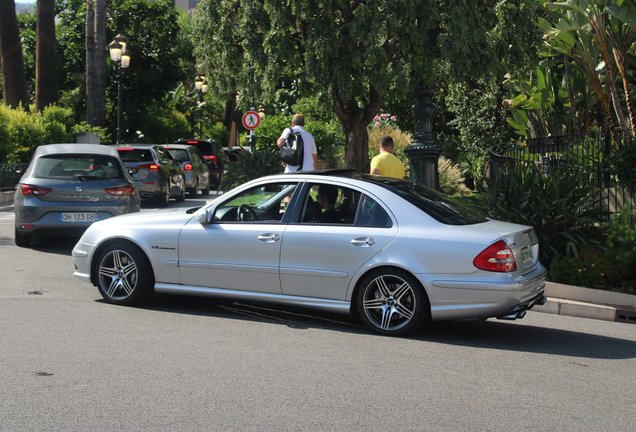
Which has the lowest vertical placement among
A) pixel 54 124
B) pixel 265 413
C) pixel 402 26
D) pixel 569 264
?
pixel 265 413

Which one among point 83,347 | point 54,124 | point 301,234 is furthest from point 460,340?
point 54,124

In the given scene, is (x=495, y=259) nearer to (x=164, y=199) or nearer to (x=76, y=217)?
(x=76, y=217)

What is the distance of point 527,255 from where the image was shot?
6.13 meters

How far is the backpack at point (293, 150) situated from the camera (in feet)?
40.5

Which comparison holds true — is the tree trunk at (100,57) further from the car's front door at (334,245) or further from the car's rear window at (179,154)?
the car's front door at (334,245)

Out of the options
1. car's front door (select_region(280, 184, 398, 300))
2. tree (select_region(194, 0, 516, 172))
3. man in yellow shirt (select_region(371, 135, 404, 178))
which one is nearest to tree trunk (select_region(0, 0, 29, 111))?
tree (select_region(194, 0, 516, 172))

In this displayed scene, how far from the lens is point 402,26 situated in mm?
14867

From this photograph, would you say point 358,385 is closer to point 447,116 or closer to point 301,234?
point 301,234

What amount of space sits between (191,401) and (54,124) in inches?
813

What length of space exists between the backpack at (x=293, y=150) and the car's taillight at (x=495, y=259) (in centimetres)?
697

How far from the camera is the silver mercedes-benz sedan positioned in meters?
5.84

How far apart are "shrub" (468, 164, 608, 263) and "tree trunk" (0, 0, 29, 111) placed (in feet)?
64.9

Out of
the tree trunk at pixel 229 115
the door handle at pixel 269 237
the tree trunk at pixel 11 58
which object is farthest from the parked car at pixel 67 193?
the tree trunk at pixel 229 115

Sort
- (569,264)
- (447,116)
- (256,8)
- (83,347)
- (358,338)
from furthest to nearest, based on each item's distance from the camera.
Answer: (447,116)
(256,8)
(569,264)
(358,338)
(83,347)
